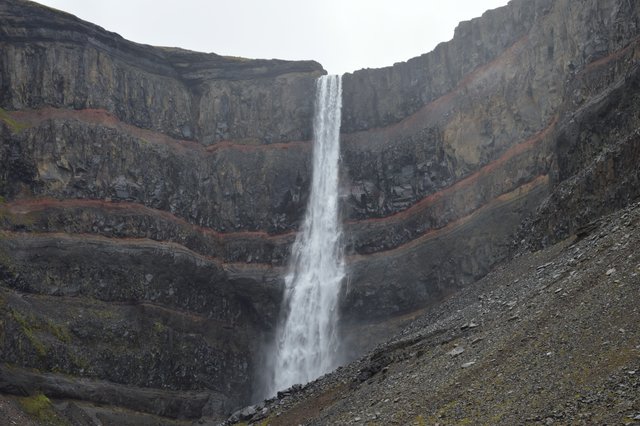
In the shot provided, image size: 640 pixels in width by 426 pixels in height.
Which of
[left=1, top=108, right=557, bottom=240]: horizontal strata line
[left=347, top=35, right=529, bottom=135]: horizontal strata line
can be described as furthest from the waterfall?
[left=347, top=35, right=529, bottom=135]: horizontal strata line

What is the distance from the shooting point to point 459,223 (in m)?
48.2

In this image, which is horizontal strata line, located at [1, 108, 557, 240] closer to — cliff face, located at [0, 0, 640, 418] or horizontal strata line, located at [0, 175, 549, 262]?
cliff face, located at [0, 0, 640, 418]

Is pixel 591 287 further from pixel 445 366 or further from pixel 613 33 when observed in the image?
pixel 613 33

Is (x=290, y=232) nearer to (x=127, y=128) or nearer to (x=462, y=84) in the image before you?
(x=127, y=128)

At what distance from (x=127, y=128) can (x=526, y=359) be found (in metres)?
43.7

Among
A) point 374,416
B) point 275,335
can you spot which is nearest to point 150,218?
point 275,335

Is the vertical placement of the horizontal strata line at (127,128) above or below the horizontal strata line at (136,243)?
above

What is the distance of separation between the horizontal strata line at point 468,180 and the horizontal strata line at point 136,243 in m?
9.42

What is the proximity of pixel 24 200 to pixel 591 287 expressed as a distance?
134 ft

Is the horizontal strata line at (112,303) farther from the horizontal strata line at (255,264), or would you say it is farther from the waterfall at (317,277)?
the waterfall at (317,277)

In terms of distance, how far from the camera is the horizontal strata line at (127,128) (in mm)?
51844

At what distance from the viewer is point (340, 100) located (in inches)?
2391

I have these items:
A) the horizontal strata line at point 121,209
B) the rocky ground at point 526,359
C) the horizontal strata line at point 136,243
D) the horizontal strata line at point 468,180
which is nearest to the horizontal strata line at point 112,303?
the horizontal strata line at point 136,243

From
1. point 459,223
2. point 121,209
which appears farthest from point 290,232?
point 459,223
